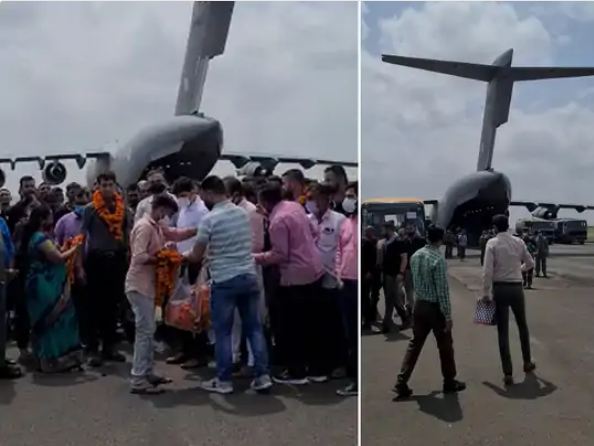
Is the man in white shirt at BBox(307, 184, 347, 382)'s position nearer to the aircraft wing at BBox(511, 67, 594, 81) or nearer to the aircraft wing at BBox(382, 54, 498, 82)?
the aircraft wing at BBox(382, 54, 498, 82)

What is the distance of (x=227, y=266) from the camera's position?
2.82m

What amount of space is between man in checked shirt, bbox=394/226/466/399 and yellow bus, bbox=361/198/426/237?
103 millimetres

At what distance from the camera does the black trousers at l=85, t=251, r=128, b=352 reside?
3.19 meters

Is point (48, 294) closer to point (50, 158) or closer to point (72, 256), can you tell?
point (72, 256)

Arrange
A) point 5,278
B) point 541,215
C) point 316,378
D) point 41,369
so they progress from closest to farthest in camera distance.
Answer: point 541,215 < point 316,378 < point 41,369 < point 5,278

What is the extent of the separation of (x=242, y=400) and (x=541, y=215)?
0.95 m

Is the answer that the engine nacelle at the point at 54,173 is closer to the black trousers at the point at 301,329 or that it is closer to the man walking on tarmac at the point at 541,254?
the black trousers at the point at 301,329

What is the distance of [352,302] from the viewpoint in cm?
227

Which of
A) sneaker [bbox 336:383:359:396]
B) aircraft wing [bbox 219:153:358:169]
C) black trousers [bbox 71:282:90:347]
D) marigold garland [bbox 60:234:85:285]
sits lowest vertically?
sneaker [bbox 336:383:359:396]

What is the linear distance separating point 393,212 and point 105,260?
139 centimetres

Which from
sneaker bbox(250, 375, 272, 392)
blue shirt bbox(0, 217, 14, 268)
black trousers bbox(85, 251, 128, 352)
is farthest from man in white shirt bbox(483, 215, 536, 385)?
blue shirt bbox(0, 217, 14, 268)

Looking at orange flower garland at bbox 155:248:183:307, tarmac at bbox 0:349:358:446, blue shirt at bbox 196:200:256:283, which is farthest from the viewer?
orange flower garland at bbox 155:248:183:307

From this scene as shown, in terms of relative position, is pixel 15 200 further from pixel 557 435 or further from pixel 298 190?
pixel 557 435

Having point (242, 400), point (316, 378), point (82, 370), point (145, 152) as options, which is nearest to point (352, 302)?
point (316, 378)
